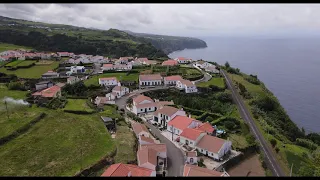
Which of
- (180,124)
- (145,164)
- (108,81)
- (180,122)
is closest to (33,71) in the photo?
(108,81)

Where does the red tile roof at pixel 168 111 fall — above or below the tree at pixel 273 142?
above

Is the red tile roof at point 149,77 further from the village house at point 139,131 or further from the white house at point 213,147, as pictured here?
the white house at point 213,147

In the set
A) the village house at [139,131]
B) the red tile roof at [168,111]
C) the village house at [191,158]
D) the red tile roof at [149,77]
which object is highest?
the red tile roof at [149,77]

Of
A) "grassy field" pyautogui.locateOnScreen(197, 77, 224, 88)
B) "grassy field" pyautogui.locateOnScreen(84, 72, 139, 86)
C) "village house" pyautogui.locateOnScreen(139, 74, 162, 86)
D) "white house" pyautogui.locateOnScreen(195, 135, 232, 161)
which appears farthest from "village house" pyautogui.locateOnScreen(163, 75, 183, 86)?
"white house" pyautogui.locateOnScreen(195, 135, 232, 161)

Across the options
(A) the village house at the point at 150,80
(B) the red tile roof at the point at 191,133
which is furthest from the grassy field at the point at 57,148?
(A) the village house at the point at 150,80

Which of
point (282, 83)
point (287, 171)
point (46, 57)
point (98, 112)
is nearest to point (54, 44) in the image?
point (46, 57)

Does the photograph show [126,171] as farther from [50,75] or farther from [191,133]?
[50,75]

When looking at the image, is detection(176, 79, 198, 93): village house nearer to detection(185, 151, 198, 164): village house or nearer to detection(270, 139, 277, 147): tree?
detection(270, 139, 277, 147): tree
